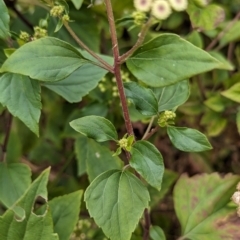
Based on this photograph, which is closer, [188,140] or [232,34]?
[188,140]

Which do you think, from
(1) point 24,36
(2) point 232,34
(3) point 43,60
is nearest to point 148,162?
(3) point 43,60

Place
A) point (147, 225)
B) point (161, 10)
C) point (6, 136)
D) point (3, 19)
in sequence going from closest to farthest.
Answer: point (161, 10)
point (3, 19)
point (147, 225)
point (6, 136)

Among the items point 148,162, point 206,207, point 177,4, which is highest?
point 177,4

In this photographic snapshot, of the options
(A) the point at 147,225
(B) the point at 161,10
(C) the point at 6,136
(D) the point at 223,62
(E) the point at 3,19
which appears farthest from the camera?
(D) the point at 223,62

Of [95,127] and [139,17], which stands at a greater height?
[139,17]

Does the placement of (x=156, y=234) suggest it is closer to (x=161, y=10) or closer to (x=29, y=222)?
(x=29, y=222)

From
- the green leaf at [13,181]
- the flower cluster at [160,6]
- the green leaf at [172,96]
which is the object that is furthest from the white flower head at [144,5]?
the green leaf at [13,181]

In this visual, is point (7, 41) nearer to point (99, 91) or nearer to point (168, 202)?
point (99, 91)
